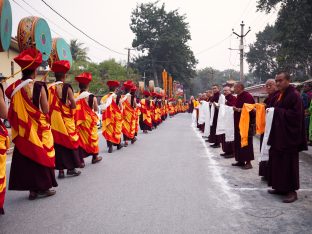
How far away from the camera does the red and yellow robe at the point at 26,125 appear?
509 cm

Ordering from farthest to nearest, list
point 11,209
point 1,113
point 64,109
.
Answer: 1. point 64,109
2. point 11,209
3. point 1,113

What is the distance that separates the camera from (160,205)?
16.6 feet

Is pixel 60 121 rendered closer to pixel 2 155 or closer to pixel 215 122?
pixel 2 155

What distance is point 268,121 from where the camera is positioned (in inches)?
227

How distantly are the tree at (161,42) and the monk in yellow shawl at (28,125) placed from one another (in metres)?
54.5

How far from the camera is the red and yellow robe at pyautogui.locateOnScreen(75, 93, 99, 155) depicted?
7902mm

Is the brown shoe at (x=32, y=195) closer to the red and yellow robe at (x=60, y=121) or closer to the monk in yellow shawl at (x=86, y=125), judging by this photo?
the red and yellow robe at (x=60, y=121)

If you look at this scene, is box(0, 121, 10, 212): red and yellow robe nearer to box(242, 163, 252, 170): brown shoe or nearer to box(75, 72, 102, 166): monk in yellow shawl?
box(75, 72, 102, 166): monk in yellow shawl

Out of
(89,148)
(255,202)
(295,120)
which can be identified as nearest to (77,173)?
(89,148)

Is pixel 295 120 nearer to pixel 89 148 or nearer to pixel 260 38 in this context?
pixel 89 148

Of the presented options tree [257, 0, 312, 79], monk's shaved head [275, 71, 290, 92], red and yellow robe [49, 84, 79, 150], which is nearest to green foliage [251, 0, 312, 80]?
tree [257, 0, 312, 79]

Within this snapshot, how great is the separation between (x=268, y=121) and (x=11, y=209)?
3.78 metres

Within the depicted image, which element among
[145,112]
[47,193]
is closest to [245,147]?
[47,193]

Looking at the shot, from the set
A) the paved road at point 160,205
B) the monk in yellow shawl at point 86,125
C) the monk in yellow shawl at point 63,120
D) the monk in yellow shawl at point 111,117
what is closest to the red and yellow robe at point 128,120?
→ the monk in yellow shawl at point 111,117
